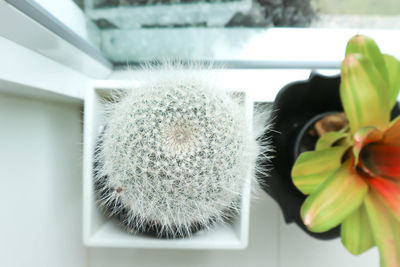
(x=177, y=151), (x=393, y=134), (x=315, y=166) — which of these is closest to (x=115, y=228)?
(x=177, y=151)

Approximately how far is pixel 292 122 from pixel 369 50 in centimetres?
17

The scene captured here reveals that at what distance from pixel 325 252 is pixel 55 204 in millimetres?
561

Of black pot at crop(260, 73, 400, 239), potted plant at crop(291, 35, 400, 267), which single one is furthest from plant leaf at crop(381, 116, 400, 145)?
black pot at crop(260, 73, 400, 239)

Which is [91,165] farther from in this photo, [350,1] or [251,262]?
[350,1]

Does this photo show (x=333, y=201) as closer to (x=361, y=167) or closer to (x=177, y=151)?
(x=361, y=167)

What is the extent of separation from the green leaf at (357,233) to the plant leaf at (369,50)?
186 mm

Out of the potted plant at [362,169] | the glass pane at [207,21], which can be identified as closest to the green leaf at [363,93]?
the potted plant at [362,169]

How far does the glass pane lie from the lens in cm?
53

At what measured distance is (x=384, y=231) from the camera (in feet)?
1.09

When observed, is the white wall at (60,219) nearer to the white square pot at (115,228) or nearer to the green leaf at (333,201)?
the white square pot at (115,228)

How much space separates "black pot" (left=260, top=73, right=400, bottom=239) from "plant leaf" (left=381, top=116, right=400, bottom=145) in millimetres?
110

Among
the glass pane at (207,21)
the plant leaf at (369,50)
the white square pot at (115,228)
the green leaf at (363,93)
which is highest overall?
the glass pane at (207,21)

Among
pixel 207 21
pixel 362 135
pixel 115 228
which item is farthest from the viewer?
pixel 207 21

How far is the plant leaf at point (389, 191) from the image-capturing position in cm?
32
